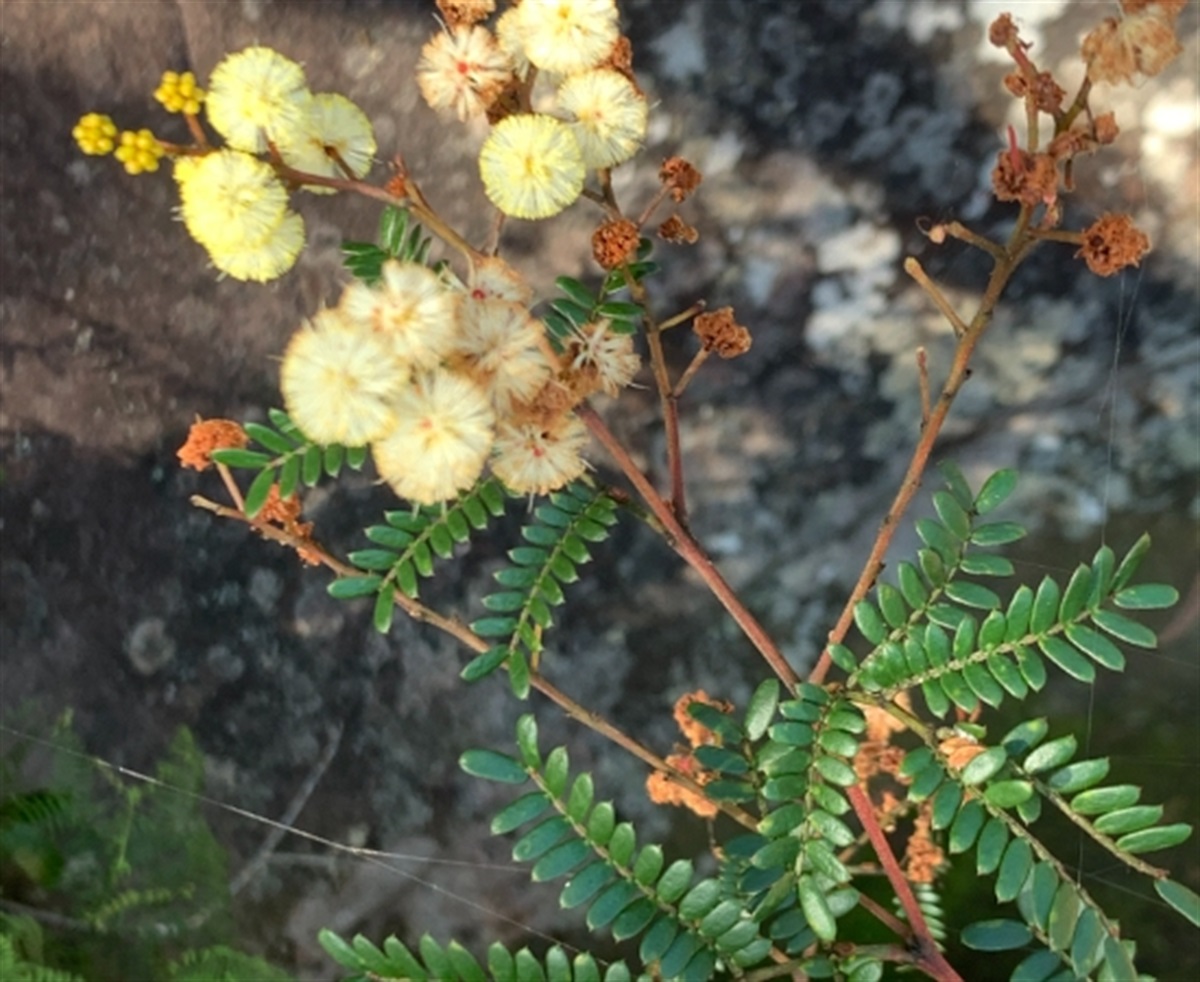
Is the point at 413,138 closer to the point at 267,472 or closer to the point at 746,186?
the point at 746,186

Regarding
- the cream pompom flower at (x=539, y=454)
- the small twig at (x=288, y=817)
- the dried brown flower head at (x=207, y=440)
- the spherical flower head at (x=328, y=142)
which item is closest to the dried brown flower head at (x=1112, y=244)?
the cream pompom flower at (x=539, y=454)

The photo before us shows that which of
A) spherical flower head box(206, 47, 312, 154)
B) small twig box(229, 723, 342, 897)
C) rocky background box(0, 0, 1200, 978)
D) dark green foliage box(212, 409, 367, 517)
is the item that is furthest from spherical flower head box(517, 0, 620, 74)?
small twig box(229, 723, 342, 897)

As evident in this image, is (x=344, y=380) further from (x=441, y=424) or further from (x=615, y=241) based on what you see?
(x=615, y=241)

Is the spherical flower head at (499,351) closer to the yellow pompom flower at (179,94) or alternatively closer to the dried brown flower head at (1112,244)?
the yellow pompom flower at (179,94)

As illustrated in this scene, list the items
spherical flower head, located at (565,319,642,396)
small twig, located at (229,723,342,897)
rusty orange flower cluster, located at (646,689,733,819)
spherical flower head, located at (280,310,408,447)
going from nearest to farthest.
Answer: spherical flower head, located at (280,310,408,447)
spherical flower head, located at (565,319,642,396)
rusty orange flower cluster, located at (646,689,733,819)
small twig, located at (229,723,342,897)

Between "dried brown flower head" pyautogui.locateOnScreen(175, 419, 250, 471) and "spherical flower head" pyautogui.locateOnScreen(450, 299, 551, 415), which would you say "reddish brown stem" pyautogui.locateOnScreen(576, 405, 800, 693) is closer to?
"spherical flower head" pyautogui.locateOnScreen(450, 299, 551, 415)

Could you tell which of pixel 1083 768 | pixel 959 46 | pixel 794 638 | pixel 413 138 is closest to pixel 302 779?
pixel 794 638
